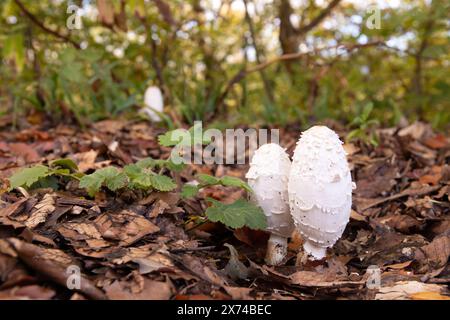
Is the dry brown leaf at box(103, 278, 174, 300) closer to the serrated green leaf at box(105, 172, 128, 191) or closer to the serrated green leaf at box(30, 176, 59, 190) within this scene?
the serrated green leaf at box(105, 172, 128, 191)

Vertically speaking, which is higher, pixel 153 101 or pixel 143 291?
pixel 153 101

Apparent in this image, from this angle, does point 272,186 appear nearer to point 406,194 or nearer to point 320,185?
point 320,185

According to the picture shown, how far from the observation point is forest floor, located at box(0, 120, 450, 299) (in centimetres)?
160

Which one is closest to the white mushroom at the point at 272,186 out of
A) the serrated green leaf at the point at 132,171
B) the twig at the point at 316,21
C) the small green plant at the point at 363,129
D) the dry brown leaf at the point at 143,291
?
the serrated green leaf at the point at 132,171

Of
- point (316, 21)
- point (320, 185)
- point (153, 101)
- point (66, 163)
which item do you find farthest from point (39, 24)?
point (320, 185)

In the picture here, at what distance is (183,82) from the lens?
5.02 metres

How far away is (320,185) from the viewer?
201cm

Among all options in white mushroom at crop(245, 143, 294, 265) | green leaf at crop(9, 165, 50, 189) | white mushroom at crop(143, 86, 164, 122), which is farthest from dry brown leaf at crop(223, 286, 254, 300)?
white mushroom at crop(143, 86, 164, 122)

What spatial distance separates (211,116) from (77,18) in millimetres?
1628

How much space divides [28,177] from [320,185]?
137cm

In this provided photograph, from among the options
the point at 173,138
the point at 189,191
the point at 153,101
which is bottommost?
the point at 189,191

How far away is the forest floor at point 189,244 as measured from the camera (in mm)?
1600
